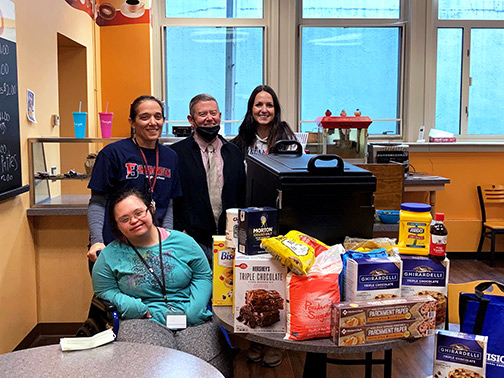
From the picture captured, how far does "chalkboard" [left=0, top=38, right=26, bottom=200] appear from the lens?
2.69m

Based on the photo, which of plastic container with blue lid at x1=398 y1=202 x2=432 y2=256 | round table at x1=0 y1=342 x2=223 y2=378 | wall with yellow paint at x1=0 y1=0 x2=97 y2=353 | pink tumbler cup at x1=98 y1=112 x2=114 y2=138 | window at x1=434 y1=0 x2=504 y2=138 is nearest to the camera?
round table at x1=0 y1=342 x2=223 y2=378

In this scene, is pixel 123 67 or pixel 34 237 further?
pixel 123 67

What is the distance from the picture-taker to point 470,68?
587 cm

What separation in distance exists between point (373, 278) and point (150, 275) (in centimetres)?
95

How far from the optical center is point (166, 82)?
585cm

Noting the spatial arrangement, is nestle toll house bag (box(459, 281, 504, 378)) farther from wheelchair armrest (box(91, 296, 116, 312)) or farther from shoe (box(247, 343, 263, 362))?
shoe (box(247, 343, 263, 362))

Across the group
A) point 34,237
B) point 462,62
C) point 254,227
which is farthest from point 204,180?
point 462,62

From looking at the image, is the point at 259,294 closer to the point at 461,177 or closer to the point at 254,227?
the point at 254,227

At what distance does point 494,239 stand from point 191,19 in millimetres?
3719

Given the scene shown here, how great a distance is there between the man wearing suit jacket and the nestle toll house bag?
49.0 inches

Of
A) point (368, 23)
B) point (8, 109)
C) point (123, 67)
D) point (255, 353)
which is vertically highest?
point (368, 23)

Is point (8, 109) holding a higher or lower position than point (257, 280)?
higher

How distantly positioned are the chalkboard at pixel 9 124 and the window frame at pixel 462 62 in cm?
428

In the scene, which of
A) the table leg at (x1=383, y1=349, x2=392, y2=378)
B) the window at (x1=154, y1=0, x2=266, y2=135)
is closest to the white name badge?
the table leg at (x1=383, y1=349, x2=392, y2=378)
